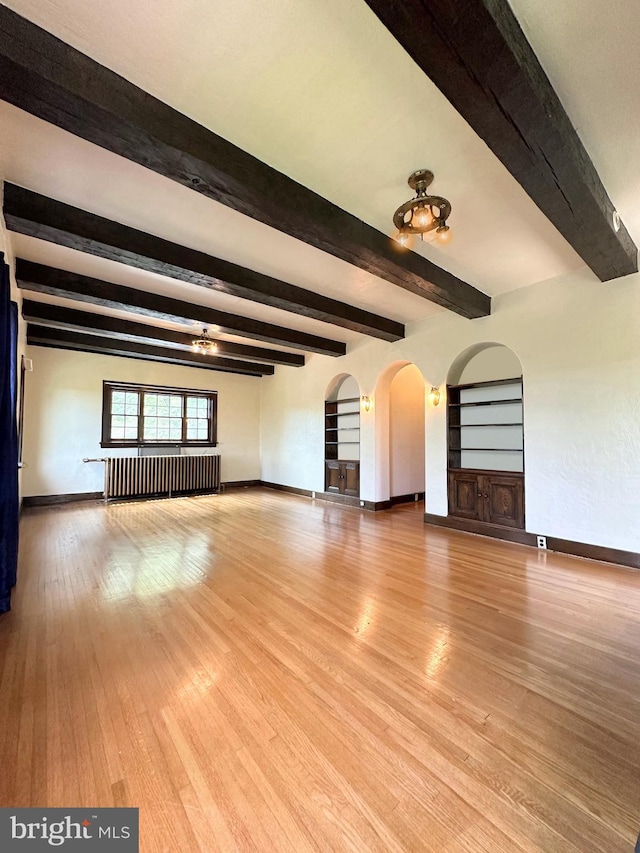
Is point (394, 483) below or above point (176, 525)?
above

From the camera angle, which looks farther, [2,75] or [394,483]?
[394,483]

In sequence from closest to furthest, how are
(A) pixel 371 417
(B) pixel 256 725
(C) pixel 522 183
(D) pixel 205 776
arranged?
(D) pixel 205 776 → (B) pixel 256 725 → (C) pixel 522 183 → (A) pixel 371 417

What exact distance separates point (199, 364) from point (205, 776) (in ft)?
26.5

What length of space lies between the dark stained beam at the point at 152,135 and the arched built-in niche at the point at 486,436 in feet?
9.44

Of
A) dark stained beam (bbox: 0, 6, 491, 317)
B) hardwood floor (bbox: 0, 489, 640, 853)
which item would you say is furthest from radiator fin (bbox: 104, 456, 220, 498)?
dark stained beam (bbox: 0, 6, 491, 317)

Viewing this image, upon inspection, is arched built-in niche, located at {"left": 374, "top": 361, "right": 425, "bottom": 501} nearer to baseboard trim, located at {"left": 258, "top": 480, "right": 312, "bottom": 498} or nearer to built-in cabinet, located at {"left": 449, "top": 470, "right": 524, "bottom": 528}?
built-in cabinet, located at {"left": 449, "top": 470, "right": 524, "bottom": 528}

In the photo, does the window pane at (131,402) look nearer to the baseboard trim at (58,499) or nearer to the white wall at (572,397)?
the baseboard trim at (58,499)

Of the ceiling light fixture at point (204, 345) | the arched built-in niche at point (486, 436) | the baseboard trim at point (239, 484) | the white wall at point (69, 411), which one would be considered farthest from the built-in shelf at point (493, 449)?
the white wall at point (69, 411)

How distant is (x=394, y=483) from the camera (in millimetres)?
7320

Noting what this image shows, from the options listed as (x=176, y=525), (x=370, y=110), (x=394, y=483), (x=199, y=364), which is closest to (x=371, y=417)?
(x=394, y=483)

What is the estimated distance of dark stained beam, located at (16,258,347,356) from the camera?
13.3 feet

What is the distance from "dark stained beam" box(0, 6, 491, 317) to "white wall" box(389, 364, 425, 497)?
4575 millimetres

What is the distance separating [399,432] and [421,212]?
5.29 metres

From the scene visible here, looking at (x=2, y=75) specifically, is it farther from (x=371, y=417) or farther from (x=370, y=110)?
(x=371, y=417)
